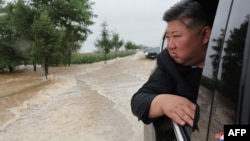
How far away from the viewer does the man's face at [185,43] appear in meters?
1.67

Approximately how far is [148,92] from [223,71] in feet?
2.08

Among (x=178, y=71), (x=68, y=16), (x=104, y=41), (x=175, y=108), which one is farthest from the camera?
(x=104, y=41)

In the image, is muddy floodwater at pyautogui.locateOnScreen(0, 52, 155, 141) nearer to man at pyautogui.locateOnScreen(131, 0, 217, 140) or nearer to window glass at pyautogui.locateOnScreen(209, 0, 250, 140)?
man at pyautogui.locateOnScreen(131, 0, 217, 140)

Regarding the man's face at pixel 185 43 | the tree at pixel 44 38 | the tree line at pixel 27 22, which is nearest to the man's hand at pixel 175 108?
the man's face at pixel 185 43

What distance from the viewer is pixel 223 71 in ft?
3.76

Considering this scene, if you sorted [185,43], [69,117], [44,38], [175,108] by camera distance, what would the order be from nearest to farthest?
[175,108] < [185,43] < [69,117] < [44,38]

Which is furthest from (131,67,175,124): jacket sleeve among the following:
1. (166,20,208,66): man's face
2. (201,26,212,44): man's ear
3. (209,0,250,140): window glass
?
(209,0,250,140): window glass

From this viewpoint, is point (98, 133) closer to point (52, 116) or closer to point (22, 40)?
point (52, 116)

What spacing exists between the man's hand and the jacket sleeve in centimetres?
5

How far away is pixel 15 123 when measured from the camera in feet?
30.2

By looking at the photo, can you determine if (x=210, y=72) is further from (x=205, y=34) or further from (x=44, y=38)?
(x=44, y=38)

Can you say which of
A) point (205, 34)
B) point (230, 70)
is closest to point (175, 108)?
point (205, 34)

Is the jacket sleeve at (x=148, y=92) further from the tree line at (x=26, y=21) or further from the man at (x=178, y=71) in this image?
the tree line at (x=26, y=21)

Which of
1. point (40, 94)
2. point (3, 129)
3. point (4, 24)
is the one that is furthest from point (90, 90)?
point (4, 24)
